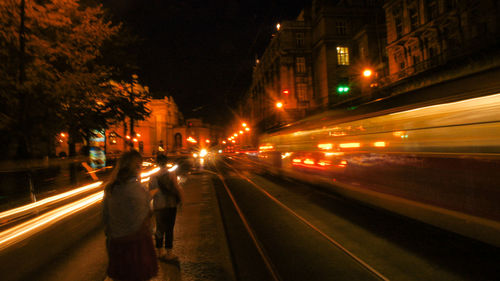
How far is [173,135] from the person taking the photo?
309 feet

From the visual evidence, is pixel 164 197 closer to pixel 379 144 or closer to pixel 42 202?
pixel 379 144

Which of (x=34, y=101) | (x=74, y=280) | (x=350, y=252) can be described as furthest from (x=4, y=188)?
(x=350, y=252)

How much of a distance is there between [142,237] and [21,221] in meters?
6.34

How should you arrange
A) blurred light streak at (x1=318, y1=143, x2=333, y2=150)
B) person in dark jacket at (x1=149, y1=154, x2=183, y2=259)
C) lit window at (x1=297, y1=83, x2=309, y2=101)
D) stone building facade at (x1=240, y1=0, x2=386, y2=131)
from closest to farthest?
person in dark jacket at (x1=149, y1=154, x2=183, y2=259)
blurred light streak at (x1=318, y1=143, x2=333, y2=150)
stone building facade at (x1=240, y1=0, x2=386, y2=131)
lit window at (x1=297, y1=83, x2=309, y2=101)

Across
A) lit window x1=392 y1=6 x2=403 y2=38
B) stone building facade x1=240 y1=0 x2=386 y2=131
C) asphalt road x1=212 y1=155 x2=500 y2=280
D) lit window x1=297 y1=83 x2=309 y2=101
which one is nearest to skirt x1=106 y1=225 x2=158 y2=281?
asphalt road x1=212 y1=155 x2=500 y2=280

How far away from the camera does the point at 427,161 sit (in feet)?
19.7

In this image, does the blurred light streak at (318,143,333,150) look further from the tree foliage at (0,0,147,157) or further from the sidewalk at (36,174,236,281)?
the tree foliage at (0,0,147,157)

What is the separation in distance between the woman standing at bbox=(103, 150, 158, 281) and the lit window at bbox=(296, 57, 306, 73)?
45.1m

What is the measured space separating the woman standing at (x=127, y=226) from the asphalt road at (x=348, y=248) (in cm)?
165

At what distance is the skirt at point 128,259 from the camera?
9.21 ft

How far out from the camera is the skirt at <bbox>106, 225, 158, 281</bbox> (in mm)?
2808


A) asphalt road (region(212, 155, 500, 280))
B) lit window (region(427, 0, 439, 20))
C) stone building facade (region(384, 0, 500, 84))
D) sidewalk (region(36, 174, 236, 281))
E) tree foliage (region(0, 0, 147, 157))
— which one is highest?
lit window (region(427, 0, 439, 20))

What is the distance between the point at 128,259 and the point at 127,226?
322 mm

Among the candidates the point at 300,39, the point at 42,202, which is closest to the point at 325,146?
the point at 42,202
